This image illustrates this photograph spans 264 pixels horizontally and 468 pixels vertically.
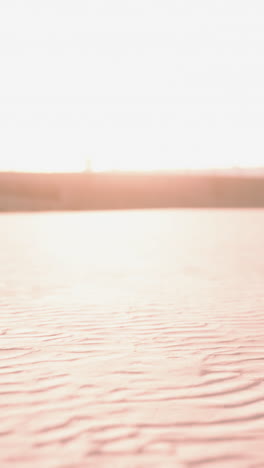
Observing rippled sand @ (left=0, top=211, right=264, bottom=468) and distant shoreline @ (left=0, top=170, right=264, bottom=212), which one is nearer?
rippled sand @ (left=0, top=211, right=264, bottom=468)

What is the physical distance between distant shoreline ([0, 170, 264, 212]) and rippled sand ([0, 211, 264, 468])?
3315cm

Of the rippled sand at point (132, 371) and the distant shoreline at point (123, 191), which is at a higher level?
the distant shoreline at point (123, 191)

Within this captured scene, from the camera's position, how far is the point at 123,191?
155 feet

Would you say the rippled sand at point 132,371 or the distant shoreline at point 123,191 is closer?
the rippled sand at point 132,371

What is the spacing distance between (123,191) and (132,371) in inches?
1701

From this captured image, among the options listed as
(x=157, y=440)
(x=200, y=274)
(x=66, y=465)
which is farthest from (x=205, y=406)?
(x=200, y=274)

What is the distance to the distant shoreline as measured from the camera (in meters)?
43.3

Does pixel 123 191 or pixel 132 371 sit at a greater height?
pixel 123 191

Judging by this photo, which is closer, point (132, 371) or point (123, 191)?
point (132, 371)

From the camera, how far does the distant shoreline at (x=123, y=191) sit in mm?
43344

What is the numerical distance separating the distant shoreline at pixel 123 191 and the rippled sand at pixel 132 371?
109 ft

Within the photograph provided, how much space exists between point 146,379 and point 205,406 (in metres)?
0.59

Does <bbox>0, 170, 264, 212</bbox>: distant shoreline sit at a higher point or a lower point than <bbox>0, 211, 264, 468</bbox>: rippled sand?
higher

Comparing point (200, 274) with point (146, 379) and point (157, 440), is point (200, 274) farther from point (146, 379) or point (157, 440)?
point (157, 440)
